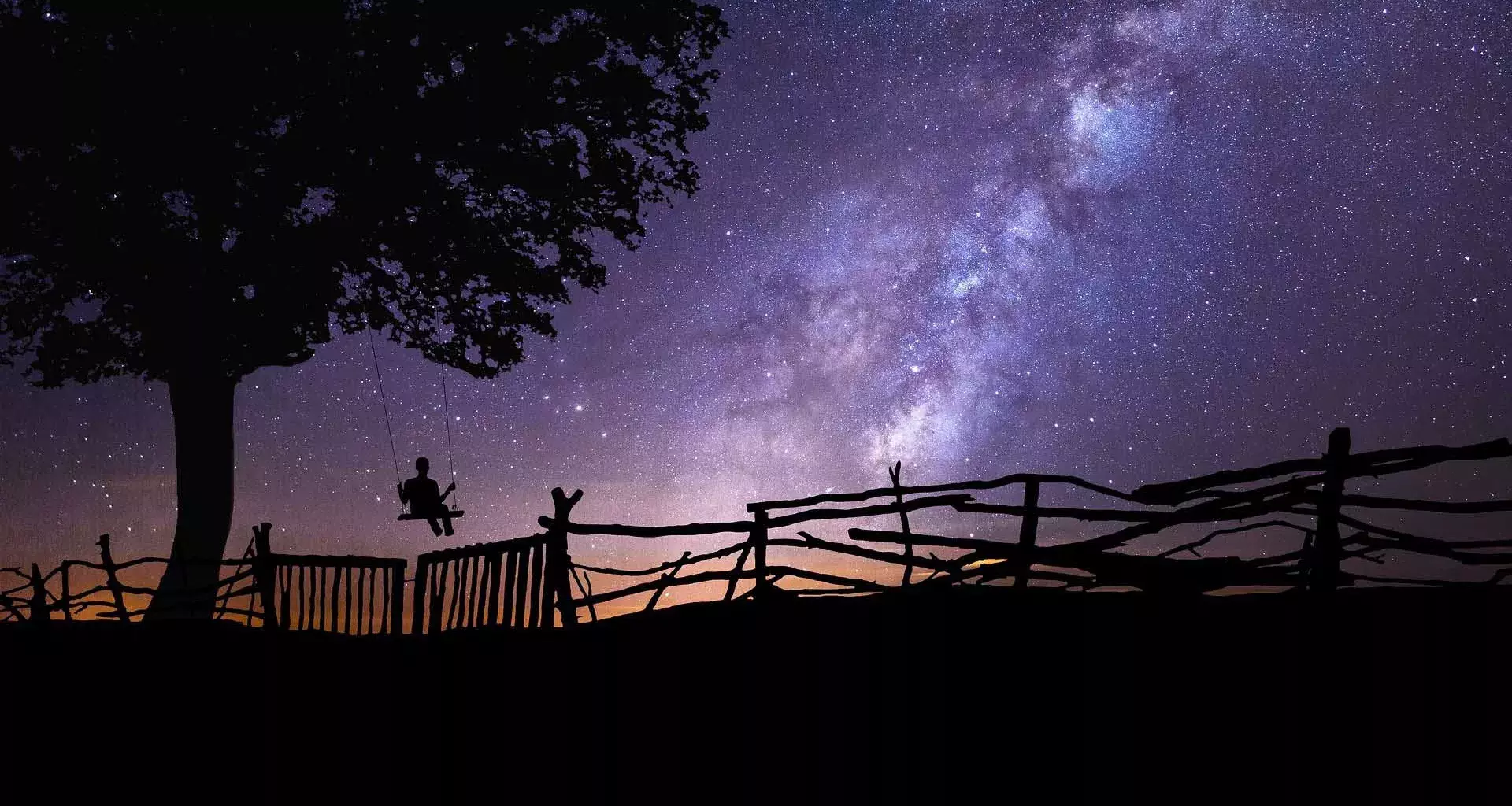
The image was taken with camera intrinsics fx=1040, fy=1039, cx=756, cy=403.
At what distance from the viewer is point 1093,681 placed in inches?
150

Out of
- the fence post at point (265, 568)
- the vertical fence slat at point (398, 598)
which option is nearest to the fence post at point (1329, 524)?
the vertical fence slat at point (398, 598)

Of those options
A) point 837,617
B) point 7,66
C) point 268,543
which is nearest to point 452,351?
point 268,543

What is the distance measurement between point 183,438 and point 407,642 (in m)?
16.1

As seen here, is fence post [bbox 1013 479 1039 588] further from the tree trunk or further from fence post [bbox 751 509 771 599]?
the tree trunk

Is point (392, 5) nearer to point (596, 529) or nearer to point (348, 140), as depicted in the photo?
point (348, 140)


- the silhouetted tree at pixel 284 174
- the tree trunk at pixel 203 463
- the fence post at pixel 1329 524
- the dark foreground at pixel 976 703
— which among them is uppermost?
the silhouetted tree at pixel 284 174

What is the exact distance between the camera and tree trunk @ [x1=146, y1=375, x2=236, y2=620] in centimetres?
1766

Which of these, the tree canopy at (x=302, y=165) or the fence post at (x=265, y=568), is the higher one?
the tree canopy at (x=302, y=165)

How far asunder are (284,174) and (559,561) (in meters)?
10.2

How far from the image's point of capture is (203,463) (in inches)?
708

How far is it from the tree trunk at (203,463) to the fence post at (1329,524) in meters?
Result: 16.7

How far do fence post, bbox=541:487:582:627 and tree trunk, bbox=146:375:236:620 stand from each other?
9.67 metres

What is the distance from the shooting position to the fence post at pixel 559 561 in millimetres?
10789

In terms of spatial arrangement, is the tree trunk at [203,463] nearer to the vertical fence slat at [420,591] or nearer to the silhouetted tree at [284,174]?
the silhouetted tree at [284,174]
